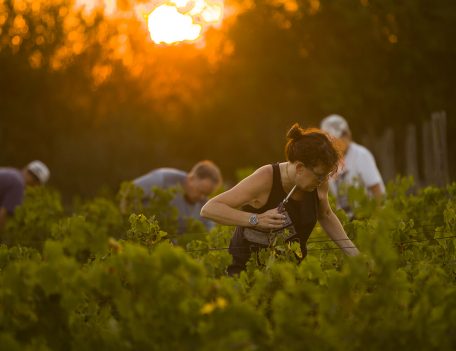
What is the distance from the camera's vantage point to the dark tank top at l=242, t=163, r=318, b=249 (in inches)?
207

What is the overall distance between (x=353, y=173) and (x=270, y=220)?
4.66 metres

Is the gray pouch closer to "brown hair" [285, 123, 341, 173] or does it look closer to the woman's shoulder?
the woman's shoulder

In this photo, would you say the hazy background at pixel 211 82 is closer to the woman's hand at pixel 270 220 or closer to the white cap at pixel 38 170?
the white cap at pixel 38 170

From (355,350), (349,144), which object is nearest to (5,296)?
(355,350)

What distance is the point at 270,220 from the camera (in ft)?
16.8

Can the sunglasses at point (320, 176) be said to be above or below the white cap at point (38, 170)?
above

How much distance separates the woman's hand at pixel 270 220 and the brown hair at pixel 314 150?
303 millimetres

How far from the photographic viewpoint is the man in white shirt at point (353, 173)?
9.34 metres

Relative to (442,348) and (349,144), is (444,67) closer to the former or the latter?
(349,144)

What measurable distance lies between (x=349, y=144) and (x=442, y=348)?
19.4ft

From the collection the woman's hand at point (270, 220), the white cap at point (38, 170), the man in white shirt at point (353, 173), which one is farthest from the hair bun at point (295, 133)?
the white cap at point (38, 170)

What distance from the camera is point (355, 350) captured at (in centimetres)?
387

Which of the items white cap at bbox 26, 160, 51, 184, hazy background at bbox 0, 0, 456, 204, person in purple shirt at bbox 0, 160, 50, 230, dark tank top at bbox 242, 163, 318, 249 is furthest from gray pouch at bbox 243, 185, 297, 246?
hazy background at bbox 0, 0, 456, 204

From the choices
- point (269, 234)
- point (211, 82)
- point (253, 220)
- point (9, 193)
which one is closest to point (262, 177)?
point (253, 220)
